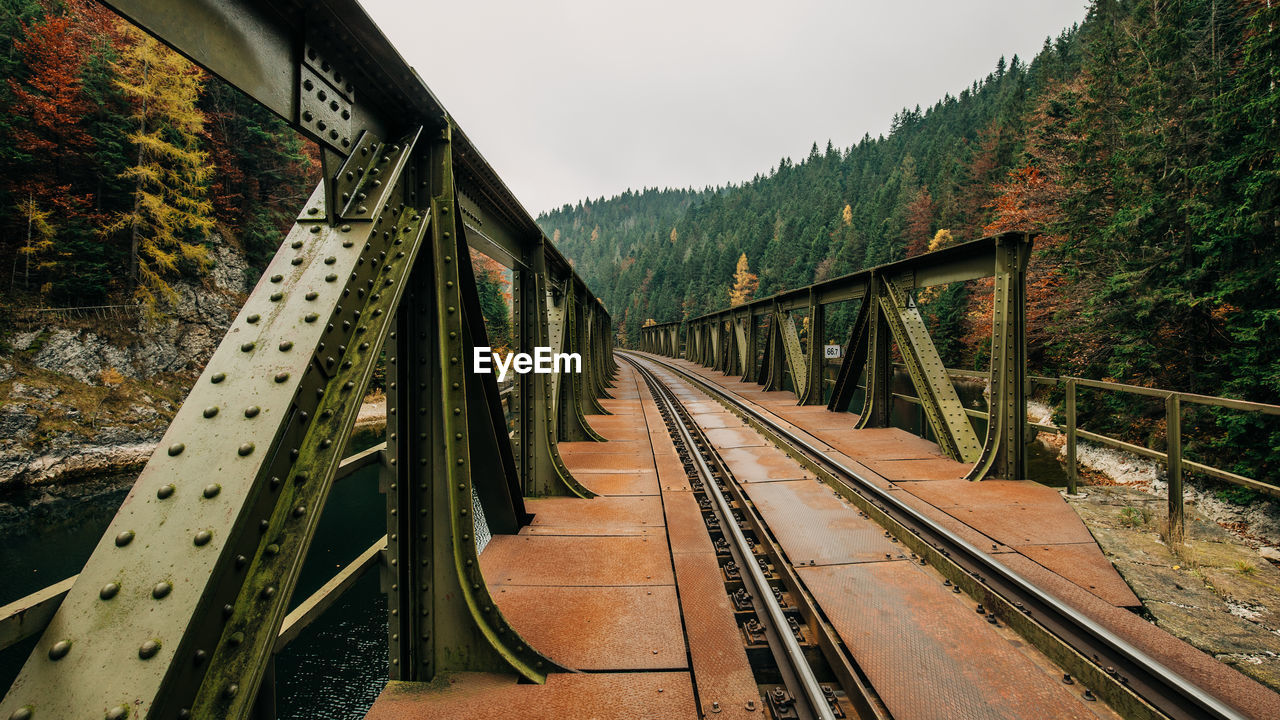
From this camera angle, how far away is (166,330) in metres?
18.0

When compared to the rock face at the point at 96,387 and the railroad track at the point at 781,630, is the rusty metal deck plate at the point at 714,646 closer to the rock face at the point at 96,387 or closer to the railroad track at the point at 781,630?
the railroad track at the point at 781,630

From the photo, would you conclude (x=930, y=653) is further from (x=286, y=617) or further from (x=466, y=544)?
(x=286, y=617)

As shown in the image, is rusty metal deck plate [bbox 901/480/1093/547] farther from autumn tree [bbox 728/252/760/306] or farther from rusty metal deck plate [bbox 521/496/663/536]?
autumn tree [bbox 728/252/760/306]

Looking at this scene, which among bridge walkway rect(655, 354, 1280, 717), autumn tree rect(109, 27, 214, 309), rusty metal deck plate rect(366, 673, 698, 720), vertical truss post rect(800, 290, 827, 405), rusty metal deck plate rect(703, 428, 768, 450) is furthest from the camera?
autumn tree rect(109, 27, 214, 309)

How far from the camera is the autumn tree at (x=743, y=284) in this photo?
68.8 metres

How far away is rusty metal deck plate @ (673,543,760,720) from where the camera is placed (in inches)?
96.0

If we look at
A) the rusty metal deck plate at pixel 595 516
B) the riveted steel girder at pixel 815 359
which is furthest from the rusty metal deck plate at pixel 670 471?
the riveted steel girder at pixel 815 359

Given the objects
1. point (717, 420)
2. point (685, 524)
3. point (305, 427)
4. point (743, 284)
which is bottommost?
point (685, 524)

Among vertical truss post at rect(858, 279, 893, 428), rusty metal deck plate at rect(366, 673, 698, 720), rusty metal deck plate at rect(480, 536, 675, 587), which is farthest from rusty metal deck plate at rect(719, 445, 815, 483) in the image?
rusty metal deck plate at rect(366, 673, 698, 720)

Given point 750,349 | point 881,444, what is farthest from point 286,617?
point 750,349

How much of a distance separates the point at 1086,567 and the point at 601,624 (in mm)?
3813

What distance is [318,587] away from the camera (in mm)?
9938

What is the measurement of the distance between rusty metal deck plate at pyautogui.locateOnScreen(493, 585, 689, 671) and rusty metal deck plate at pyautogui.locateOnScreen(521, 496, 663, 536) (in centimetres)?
104

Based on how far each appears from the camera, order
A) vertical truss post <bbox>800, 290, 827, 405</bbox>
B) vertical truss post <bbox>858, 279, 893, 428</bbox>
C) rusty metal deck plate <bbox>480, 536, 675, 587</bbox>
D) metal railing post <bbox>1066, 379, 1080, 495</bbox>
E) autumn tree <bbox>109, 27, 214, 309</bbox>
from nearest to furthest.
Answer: rusty metal deck plate <bbox>480, 536, 675, 587</bbox>, metal railing post <bbox>1066, 379, 1080, 495</bbox>, vertical truss post <bbox>858, 279, 893, 428</bbox>, vertical truss post <bbox>800, 290, 827, 405</bbox>, autumn tree <bbox>109, 27, 214, 309</bbox>
